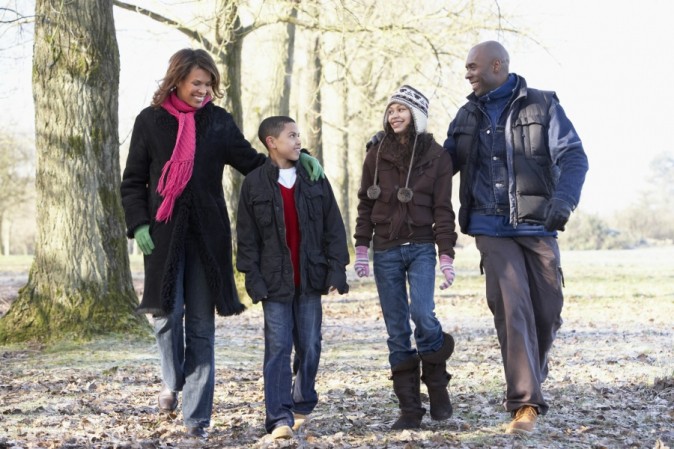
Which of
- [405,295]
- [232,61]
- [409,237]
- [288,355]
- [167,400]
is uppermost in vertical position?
[232,61]

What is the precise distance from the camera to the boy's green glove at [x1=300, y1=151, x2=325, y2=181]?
582 cm

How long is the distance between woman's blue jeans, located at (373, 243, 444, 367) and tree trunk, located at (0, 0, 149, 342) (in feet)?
15.3

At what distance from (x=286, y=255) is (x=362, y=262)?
60 centimetres

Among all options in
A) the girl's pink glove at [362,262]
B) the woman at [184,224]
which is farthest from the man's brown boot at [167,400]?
the girl's pink glove at [362,262]

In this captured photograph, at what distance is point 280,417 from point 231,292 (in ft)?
2.62

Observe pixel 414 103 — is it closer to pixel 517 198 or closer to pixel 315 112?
pixel 517 198

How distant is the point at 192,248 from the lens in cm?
580

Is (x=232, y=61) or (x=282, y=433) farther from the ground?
(x=232, y=61)

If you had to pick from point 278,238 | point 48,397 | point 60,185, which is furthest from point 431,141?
point 60,185

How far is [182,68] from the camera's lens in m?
5.75

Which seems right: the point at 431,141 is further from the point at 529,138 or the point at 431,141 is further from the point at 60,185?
the point at 60,185

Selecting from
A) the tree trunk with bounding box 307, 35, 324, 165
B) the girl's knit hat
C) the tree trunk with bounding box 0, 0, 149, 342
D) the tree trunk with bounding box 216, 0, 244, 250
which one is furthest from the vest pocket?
the tree trunk with bounding box 307, 35, 324, 165

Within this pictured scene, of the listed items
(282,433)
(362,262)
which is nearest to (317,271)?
(362,262)

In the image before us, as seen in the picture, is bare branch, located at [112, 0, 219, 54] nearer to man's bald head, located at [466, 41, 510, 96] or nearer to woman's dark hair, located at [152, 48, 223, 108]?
woman's dark hair, located at [152, 48, 223, 108]
